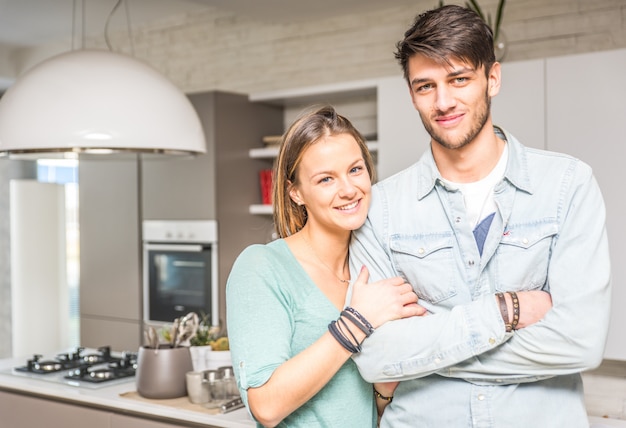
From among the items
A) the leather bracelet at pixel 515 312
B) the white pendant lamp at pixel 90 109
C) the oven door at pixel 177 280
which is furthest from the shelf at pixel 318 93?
the leather bracelet at pixel 515 312

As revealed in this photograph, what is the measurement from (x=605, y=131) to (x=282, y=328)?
2157 mm

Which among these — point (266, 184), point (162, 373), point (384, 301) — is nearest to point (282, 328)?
point (384, 301)

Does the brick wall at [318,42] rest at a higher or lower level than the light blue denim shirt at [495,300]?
higher

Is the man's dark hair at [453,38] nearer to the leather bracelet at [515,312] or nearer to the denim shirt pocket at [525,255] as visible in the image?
the denim shirt pocket at [525,255]

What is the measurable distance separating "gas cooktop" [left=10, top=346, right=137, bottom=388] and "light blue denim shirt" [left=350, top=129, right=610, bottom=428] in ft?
5.53

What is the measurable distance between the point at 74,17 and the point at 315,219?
4176 mm

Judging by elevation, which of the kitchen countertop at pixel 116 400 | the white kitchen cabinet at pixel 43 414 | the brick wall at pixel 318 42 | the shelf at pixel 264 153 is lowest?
the white kitchen cabinet at pixel 43 414

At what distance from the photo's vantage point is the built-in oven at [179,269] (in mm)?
4426

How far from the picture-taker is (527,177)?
1.55 metres

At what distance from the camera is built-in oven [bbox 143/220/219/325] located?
4.43 metres

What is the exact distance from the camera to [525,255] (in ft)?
4.96

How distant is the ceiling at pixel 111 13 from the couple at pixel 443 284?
271 cm

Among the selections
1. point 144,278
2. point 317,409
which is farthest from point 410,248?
point 144,278

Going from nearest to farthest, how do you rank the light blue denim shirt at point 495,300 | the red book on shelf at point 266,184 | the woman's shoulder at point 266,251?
the light blue denim shirt at point 495,300 < the woman's shoulder at point 266,251 < the red book on shelf at point 266,184
